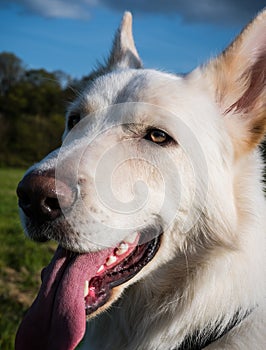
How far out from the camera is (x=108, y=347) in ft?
10.1

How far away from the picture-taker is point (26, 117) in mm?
37125

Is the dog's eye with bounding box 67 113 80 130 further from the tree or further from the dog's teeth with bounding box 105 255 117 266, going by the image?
the tree

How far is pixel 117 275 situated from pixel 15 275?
3768 mm

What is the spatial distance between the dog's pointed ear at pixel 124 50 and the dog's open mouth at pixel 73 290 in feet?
5.27

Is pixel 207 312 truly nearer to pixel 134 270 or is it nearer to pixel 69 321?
pixel 134 270

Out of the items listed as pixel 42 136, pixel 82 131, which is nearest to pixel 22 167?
pixel 42 136

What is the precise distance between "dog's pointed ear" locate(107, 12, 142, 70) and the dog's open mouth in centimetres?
161

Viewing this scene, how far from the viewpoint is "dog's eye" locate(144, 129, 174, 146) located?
3.05m

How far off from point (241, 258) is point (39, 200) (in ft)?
4.04

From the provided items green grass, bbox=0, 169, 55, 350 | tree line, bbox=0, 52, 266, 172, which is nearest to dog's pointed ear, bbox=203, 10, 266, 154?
green grass, bbox=0, 169, 55, 350

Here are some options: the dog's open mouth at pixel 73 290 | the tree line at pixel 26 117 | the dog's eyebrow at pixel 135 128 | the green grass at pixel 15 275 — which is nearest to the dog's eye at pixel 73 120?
the dog's eyebrow at pixel 135 128

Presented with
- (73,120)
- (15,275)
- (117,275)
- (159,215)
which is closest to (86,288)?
(117,275)

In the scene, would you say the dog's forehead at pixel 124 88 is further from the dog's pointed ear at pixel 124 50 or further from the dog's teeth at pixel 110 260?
the dog's teeth at pixel 110 260

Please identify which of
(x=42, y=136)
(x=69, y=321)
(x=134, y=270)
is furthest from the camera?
(x=42, y=136)
